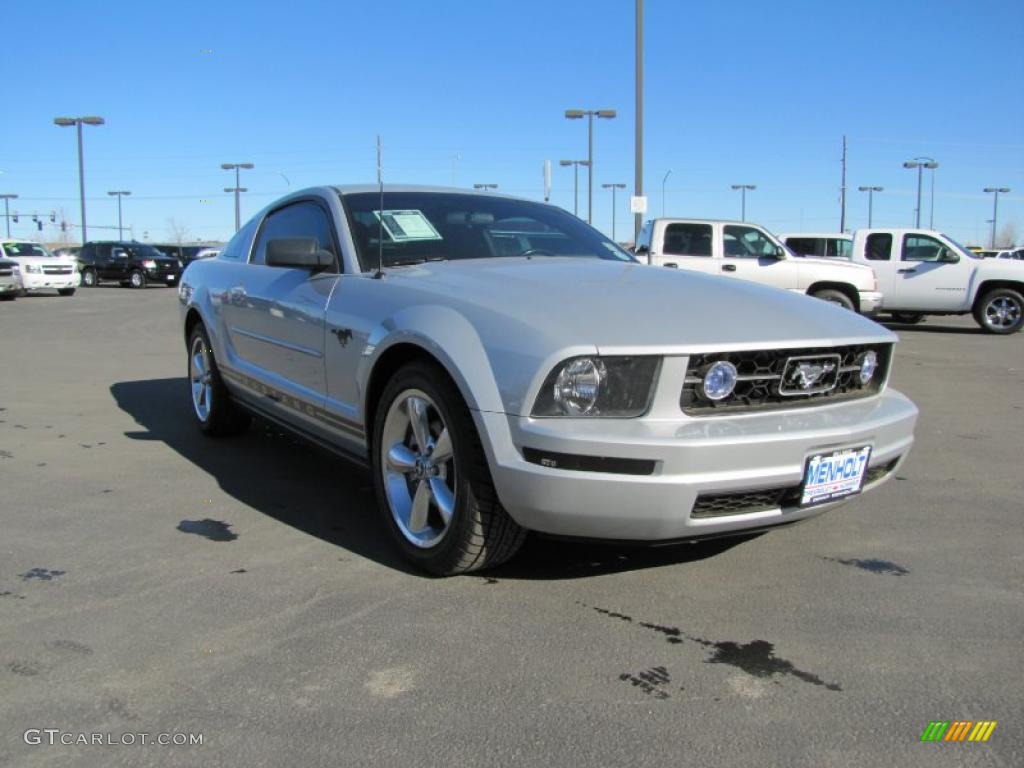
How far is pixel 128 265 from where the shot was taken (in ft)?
106

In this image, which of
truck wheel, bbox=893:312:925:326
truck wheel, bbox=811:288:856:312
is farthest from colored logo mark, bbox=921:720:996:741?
truck wheel, bbox=893:312:925:326

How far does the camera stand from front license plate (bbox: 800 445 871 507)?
2.91m

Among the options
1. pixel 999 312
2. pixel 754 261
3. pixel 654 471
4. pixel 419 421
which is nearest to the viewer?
pixel 654 471

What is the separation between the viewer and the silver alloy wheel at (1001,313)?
1542 centimetres

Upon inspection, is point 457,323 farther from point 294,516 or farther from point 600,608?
point 294,516

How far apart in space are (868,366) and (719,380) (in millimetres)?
849

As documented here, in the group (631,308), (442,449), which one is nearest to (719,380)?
(631,308)

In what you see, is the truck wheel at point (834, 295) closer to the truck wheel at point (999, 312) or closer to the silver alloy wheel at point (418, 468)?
the truck wheel at point (999, 312)

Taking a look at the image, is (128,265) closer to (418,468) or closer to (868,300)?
(868,300)

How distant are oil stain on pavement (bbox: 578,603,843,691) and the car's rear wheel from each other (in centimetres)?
358

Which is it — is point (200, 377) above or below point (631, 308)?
below

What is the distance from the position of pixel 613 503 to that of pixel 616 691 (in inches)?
22.4

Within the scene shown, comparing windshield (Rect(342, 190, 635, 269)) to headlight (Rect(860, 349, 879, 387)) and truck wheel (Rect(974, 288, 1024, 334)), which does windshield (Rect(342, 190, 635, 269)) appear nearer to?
headlight (Rect(860, 349, 879, 387))

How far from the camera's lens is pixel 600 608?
307cm
